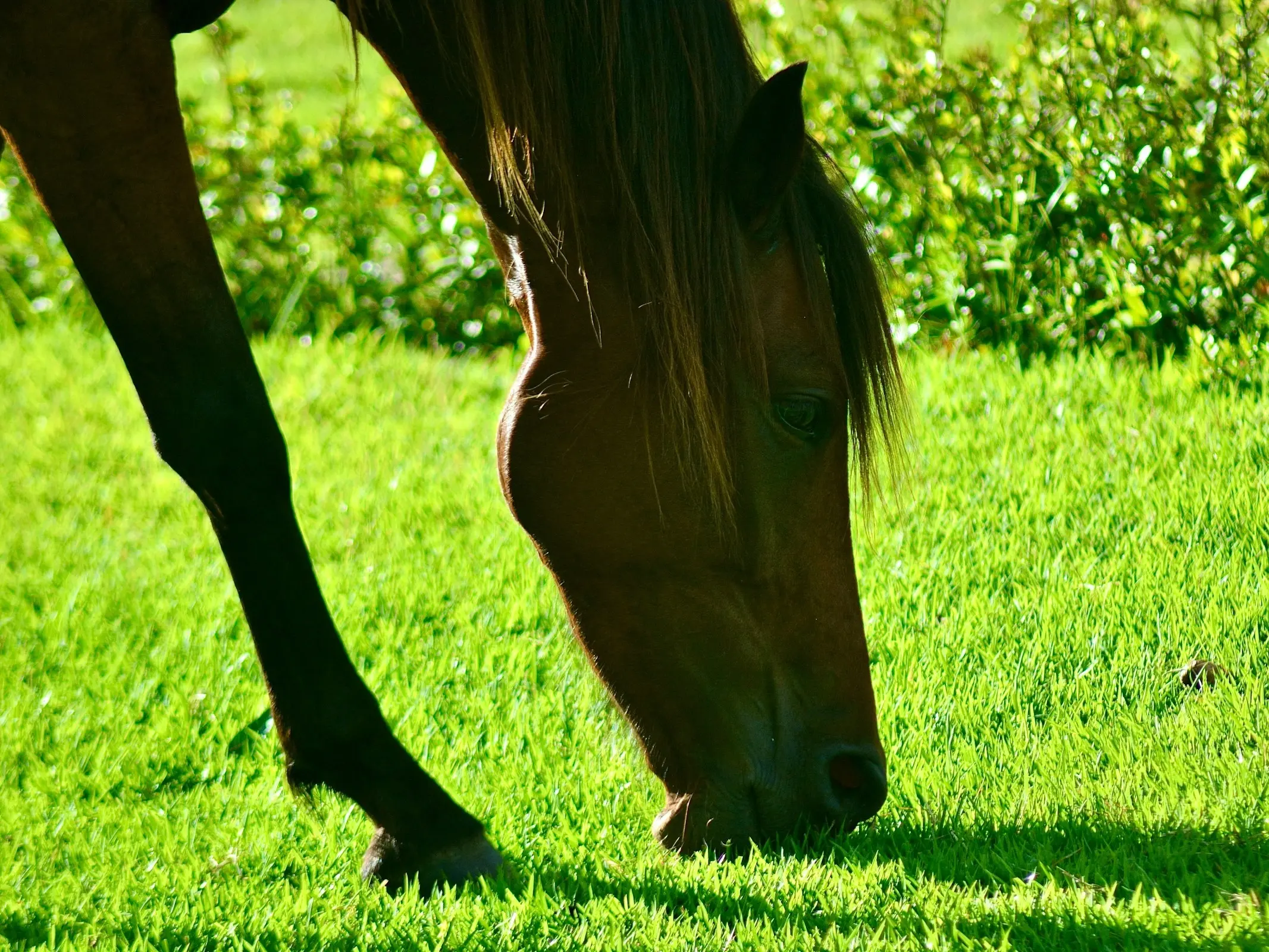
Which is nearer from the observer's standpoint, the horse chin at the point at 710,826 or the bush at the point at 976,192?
the horse chin at the point at 710,826

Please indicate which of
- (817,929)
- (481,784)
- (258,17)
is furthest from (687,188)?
(258,17)

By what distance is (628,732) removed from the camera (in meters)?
2.69

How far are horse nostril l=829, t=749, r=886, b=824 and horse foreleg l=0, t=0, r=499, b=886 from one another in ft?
2.29

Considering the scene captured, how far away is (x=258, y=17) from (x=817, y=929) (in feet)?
71.8

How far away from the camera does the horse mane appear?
2.36 m

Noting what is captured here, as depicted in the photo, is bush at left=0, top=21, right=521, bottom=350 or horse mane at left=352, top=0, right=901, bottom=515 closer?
horse mane at left=352, top=0, right=901, bottom=515

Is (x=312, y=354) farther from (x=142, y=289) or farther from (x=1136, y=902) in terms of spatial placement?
(x=1136, y=902)

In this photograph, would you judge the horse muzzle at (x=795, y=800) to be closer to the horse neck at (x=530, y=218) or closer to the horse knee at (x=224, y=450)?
the horse neck at (x=530, y=218)

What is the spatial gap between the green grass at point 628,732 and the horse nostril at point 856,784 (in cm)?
11

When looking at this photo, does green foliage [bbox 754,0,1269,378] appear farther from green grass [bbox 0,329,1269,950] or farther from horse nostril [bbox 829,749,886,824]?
horse nostril [bbox 829,749,886,824]

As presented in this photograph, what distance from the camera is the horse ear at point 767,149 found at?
228cm

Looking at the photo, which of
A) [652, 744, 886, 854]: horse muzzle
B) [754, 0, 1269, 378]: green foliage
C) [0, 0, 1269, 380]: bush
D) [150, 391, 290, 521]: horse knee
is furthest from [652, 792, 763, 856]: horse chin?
[754, 0, 1269, 378]: green foliage

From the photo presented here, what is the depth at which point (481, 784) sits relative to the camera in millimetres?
3170

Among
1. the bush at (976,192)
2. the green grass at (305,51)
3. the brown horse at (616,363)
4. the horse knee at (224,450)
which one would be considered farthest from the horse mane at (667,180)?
the green grass at (305,51)
